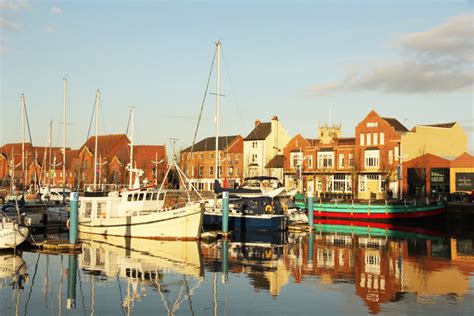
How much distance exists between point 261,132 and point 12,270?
78.6 metres

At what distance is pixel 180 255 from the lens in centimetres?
3516

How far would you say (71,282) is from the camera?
2634cm

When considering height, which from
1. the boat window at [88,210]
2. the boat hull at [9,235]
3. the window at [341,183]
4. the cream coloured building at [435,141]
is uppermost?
the cream coloured building at [435,141]

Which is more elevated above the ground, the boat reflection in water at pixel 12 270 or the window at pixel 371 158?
the window at pixel 371 158

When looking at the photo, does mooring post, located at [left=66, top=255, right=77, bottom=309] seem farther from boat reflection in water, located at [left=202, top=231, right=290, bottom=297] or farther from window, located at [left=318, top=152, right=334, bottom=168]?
window, located at [left=318, top=152, right=334, bottom=168]

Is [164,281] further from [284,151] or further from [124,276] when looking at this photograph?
[284,151]

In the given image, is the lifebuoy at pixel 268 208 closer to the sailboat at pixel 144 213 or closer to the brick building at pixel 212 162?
the sailboat at pixel 144 213

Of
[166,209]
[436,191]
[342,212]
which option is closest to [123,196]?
[166,209]

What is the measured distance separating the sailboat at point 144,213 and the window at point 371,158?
44.2 m

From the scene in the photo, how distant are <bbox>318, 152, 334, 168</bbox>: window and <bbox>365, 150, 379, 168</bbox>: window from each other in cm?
633

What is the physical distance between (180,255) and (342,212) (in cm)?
4036

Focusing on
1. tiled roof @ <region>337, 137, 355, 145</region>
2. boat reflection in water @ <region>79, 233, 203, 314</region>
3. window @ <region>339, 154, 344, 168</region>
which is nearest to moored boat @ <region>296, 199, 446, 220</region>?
window @ <region>339, 154, 344, 168</region>

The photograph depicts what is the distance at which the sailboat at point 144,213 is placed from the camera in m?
41.8

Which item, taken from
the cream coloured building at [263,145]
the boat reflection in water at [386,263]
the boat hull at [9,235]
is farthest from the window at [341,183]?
the boat hull at [9,235]
